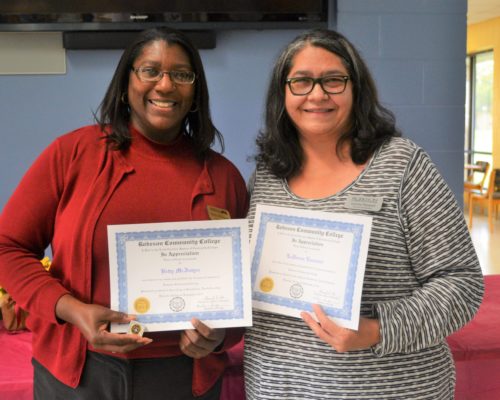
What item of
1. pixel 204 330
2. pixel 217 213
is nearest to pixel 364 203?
pixel 217 213

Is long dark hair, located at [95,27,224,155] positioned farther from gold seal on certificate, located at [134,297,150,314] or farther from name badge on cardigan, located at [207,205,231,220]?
gold seal on certificate, located at [134,297,150,314]

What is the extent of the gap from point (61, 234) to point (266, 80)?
2.03 meters

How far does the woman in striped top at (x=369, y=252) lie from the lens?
4.12 feet

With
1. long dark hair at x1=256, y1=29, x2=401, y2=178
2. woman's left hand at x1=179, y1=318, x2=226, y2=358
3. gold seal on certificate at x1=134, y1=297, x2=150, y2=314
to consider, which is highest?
long dark hair at x1=256, y1=29, x2=401, y2=178

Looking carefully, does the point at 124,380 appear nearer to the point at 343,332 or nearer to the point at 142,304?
the point at 142,304

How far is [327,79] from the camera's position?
54.8 inches

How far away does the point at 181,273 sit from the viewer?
1.27 metres

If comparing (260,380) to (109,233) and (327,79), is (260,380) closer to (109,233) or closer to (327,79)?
(109,233)

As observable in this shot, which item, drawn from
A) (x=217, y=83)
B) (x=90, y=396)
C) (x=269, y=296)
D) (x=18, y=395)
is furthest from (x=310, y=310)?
(x=217, y=83)

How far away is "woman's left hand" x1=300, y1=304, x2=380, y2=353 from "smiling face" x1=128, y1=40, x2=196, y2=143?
1.91 feet

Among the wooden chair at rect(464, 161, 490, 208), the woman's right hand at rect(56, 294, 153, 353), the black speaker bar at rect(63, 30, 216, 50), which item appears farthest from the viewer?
the wooden chair at rect(464, 161, 490, 208)

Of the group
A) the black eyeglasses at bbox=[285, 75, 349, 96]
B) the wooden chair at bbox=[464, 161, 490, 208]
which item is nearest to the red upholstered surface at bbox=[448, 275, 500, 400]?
the black eyeglasses at bbox=[285, 75, 349, 96]

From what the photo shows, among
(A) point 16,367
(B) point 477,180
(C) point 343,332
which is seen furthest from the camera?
(B) point 477,180

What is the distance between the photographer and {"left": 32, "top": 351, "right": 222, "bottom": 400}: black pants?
1320 mm
